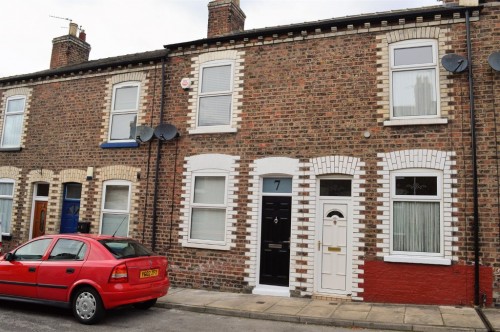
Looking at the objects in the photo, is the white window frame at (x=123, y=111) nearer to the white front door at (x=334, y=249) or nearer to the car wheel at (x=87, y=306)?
the car wheel at (x=87, y=306)

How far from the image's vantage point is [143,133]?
37.3 ft

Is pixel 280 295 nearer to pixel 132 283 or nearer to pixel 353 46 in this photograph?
pixel 132 283

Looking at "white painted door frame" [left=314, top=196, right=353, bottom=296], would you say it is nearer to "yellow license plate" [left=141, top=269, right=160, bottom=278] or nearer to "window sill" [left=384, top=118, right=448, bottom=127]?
"window sill" [left=384, top=118, right=448, bottom=127]

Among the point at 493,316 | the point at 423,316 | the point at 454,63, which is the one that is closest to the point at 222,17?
the point at 454,63

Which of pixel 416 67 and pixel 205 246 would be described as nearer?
pixel 416 67

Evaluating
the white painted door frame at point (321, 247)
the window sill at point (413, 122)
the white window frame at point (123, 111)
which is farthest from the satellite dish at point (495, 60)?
the white window frame at point (123, 111)

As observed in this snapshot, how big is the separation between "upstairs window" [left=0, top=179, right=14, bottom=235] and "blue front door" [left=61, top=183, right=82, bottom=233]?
7.65 feet

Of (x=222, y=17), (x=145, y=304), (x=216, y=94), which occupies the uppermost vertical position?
(x=222, y=17)

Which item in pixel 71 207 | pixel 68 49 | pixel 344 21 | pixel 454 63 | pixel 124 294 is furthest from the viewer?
pixel 68 49

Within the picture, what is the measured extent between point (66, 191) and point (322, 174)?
8.16 meters

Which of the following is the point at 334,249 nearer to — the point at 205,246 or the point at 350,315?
the point at 350,315

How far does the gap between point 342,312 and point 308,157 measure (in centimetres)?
351

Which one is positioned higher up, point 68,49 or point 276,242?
point 68,49

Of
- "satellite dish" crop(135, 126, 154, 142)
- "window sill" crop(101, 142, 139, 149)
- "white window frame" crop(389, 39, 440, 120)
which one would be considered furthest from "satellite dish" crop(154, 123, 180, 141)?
"white window frame" crop(389, 39, 440, 120)
